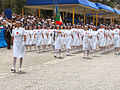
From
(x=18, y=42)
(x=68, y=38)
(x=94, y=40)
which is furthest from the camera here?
(x=68, y=38)

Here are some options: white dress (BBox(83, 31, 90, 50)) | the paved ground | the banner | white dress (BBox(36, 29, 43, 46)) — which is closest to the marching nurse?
the paved ground

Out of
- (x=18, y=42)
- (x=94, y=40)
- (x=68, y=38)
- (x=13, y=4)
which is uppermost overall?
(x=13, y=4)

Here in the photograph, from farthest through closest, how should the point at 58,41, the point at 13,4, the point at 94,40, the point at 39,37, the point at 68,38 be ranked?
the point at 13,4, the point at 39,37, the point at 68,38, the point at 94,40, the point at 58,41

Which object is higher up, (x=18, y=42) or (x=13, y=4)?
(x=13, y=4)

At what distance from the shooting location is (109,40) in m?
23.7

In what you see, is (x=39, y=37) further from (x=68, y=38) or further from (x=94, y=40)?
(x=94, y=40)

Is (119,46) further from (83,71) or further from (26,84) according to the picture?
(26,84)

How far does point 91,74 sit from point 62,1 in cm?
2182

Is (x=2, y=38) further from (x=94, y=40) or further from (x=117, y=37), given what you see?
(x=117, y=37)

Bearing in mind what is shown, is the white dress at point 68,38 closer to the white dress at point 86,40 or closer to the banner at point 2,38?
the white dress at point 86,40

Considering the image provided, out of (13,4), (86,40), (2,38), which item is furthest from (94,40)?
(13,4)

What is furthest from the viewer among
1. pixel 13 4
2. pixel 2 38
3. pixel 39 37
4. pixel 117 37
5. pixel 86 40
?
pixel 13 4

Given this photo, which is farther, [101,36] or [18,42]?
[101,36]

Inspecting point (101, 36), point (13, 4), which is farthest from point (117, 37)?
point (13, 4)
